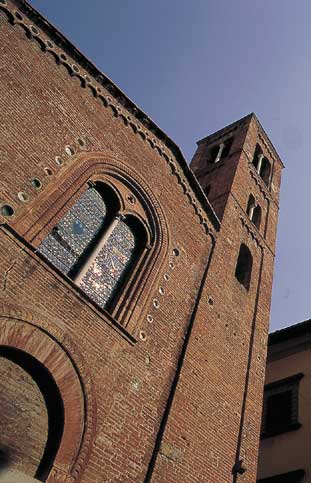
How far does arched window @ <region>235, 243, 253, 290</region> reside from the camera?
12.3 meters

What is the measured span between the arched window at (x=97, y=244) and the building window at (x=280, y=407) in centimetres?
659

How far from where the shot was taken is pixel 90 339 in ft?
23.5

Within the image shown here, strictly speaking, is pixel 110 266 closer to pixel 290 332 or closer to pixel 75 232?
pixel 75 232

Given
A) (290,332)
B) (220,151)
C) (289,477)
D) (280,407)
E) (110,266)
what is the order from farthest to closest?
(220,151), (290,332), (280,407), (289,477), (110,266)

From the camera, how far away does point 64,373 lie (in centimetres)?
658

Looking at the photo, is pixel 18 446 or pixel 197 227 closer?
pixel 18 446

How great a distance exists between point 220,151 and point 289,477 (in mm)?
10241

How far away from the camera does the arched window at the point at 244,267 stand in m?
12.3

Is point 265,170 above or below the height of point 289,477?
above

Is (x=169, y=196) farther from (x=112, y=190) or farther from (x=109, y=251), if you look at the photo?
(x=109, y=251)

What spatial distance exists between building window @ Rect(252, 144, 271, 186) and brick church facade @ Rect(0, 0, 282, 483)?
5494 mm

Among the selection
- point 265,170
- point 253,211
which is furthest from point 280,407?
point 265,170

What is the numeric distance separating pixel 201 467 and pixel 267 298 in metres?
5.56

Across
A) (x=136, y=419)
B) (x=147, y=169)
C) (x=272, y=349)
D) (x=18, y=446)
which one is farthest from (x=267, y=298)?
(x=18, y=446)
